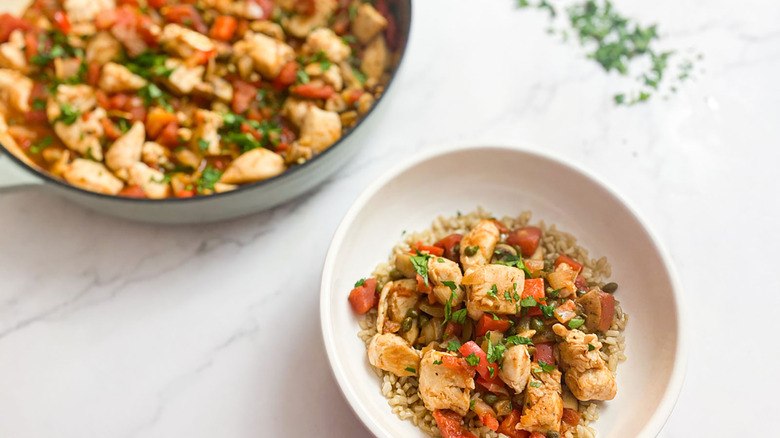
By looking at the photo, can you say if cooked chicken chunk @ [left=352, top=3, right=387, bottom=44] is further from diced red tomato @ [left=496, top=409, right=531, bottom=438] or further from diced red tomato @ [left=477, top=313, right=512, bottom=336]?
diced red tomato @ [left=496, top=409, right=531, bottom=438]

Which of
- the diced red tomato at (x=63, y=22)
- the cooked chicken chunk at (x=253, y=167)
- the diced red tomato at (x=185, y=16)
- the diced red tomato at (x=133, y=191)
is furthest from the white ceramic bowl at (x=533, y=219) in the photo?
the diced red tomato at (x=63, y=22)

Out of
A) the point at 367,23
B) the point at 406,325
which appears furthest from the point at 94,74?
the point at 406,325

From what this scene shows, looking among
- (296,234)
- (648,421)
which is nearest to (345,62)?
(296,234)

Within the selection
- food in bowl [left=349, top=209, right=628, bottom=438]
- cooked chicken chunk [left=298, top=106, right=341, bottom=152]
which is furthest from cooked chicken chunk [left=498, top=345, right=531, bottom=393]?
cooked chicken chunk [left=298, top=106, right=341, bottom=152]

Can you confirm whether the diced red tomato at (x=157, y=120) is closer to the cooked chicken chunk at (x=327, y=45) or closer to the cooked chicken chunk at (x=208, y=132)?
the cooked chicken chunk at (x=208, y=132)

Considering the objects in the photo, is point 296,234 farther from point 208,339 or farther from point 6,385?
point 6,385

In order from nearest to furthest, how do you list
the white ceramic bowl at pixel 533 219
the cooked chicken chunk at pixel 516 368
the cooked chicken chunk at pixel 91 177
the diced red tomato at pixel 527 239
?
the cooked chicken chunk at pixel 516 368 < the white ceramic bowl at pixel 533 219 < the diced red tomato at pixel 527 239 < the cooked chicken chunk at pixel 91 177
